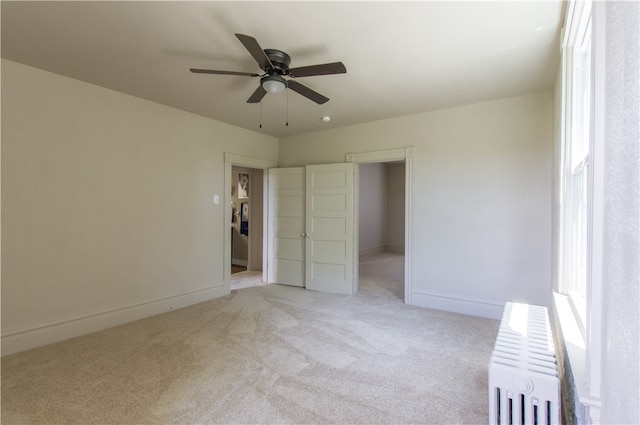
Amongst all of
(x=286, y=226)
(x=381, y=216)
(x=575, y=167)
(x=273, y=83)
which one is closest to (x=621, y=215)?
(x=575, y=167)

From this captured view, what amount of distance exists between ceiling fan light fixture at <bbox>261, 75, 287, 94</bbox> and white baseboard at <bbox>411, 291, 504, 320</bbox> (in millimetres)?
3219

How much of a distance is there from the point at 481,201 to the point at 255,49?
321cm

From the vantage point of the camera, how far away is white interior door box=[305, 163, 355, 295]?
4.81m

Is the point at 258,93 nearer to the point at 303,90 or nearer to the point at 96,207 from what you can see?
the point at 303,90

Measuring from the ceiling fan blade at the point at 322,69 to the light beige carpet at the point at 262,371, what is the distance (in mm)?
2375

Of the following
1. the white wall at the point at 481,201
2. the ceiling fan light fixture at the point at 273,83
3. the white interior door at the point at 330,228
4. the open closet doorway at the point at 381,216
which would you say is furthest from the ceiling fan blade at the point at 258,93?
the open closet doorway at the point at 381,216

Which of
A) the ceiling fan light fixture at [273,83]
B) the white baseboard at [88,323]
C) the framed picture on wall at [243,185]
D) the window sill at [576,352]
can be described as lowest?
the white baseboard at [88,323]

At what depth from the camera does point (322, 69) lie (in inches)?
90.0

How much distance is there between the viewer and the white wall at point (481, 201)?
352 cm

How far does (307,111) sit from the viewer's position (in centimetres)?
415

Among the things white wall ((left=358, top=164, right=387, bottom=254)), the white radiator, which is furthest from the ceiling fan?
white wall ((left=358, top=164, right=387, bottom=254))

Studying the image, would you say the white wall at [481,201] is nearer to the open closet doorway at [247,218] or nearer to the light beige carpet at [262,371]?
the light beige carpet at [262,371]

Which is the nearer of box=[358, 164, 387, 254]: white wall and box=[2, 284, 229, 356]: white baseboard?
box=[2, 284, 229, 356]: white baseboard

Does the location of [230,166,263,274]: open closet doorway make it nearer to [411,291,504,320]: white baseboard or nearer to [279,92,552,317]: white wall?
[279,92,552,317]: white wall
